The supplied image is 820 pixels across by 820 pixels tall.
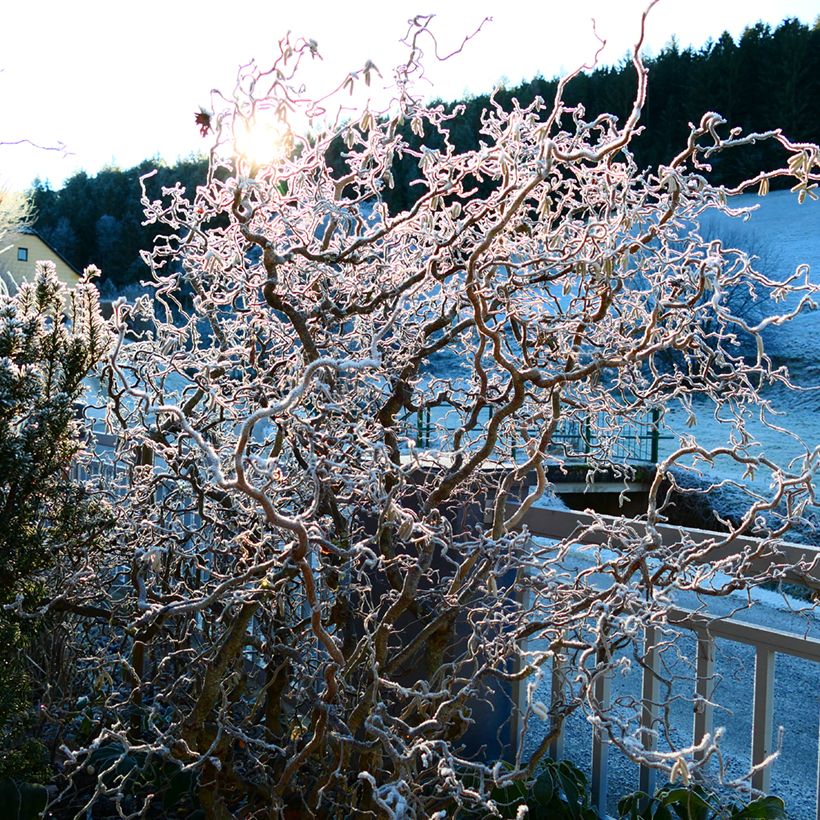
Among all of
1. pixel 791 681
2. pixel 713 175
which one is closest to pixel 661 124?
pixel 713 175

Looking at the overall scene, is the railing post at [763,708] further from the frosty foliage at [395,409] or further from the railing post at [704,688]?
the frosty foliage at [395,409]

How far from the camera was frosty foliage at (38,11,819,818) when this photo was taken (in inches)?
65.7

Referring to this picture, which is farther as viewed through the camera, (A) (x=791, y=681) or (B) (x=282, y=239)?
(A) (x=791, y=681)

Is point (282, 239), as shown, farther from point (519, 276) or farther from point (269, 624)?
point (269, 624)

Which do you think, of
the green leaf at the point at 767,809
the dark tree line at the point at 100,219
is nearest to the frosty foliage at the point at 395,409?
the green leaf at the point at 767,809

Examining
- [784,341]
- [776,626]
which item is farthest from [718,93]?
[776,626]

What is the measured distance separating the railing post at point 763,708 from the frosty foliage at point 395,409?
230 millimetres

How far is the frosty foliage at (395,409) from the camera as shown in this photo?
5.48ft

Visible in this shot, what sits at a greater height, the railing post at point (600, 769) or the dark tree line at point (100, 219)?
the dark tree line at point (100, 219)

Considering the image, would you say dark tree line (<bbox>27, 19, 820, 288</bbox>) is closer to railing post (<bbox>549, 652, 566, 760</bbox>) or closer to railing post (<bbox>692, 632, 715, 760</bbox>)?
railing post (<bbox>549, 652, 566, 760</bbox>)

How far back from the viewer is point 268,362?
237 cm

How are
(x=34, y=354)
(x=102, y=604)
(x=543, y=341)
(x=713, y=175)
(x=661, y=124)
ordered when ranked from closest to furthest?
(x=34, y=354) → (x=543, y=341) → (x=102, y=604) → (x=713, y=175) → (x=661, y=124)

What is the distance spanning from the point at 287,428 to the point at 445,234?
1.94 feet

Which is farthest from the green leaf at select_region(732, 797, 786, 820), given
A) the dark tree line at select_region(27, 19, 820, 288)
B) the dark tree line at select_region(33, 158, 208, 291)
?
the dark tree line at select_region(33, 158, 208, 291)
